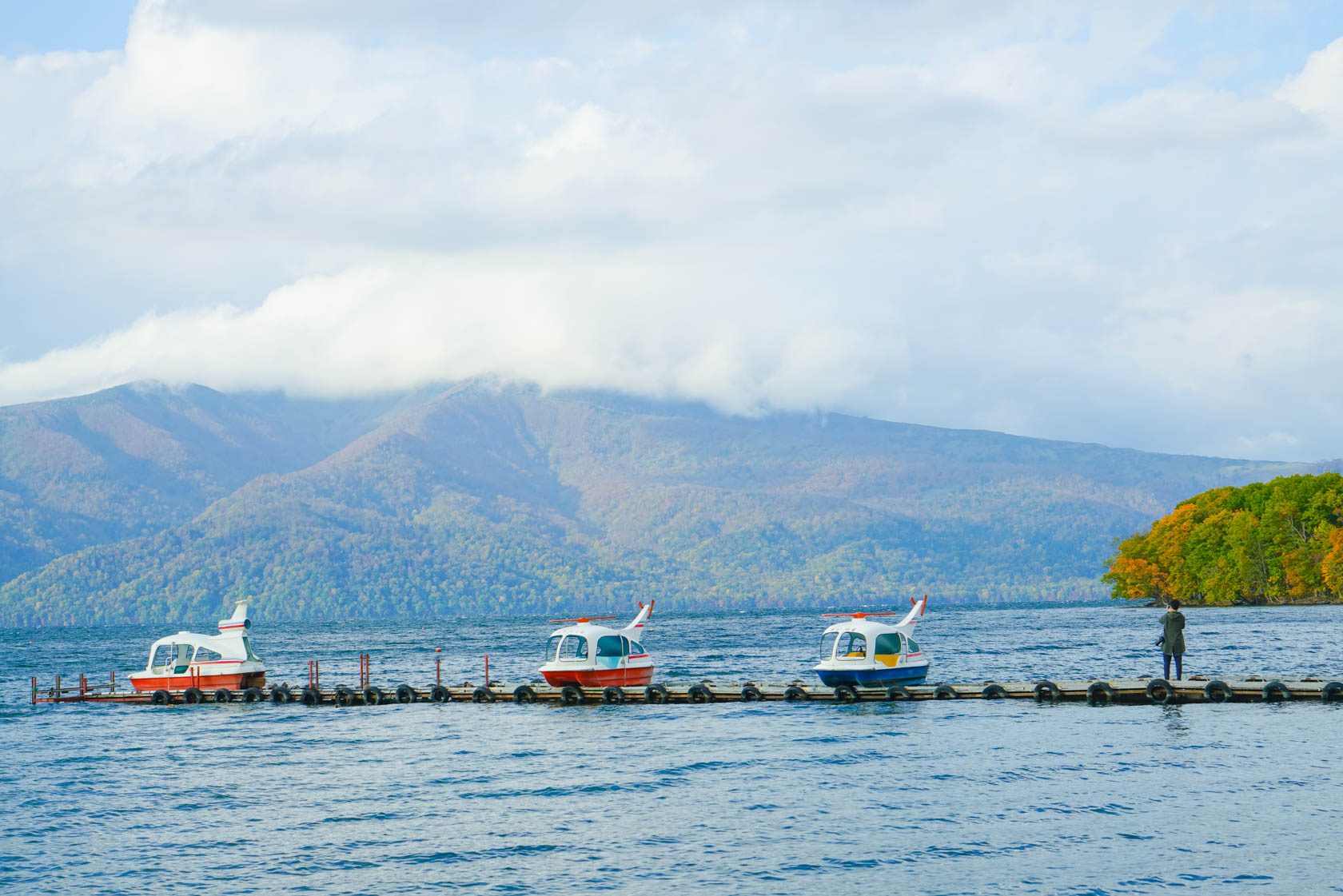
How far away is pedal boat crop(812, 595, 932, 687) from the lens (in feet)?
194

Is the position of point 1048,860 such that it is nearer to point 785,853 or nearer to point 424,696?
point 785,853

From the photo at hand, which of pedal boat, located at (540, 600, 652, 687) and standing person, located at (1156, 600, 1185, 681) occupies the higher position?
standing person, located at (1156, 600, 1185, 681)

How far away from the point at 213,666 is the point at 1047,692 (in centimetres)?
4447

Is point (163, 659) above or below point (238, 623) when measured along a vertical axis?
below

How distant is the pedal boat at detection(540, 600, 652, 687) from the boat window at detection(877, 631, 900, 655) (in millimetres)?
11760

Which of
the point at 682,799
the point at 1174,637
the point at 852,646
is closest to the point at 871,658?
the point at 852,646

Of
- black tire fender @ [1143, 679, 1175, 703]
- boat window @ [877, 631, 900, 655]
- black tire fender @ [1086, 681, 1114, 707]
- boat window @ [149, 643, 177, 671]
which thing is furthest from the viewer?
boat window @ [149, 643, 177, 671]

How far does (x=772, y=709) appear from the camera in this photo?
58406 millimetres

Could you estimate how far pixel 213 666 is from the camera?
7150 cm

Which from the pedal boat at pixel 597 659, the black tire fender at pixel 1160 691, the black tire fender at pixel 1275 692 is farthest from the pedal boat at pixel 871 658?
the black tire fender at pixel 1275 692

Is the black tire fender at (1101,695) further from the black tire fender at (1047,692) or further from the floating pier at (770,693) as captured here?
the black tire fender at (1047,692)

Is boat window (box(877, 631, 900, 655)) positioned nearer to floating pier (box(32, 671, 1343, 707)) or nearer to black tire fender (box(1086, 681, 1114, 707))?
floating pier (box(32, 671, 1343, 707))

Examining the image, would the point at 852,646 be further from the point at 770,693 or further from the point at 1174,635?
the point at 1174,635

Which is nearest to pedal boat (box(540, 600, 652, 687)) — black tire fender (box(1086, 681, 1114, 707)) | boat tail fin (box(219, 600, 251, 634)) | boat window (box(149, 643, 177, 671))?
boat tail fin (box(219, 600, 251, 634))
